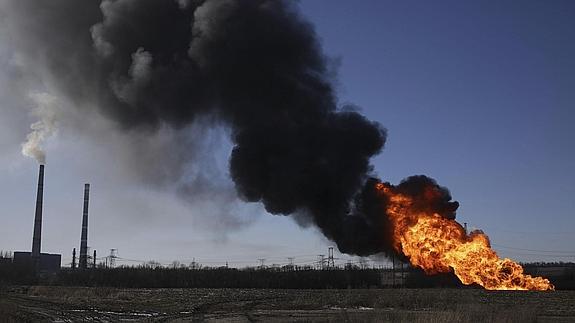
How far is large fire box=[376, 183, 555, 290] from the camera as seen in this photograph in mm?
53625

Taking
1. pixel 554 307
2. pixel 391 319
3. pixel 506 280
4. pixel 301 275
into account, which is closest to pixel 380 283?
pixel 301 275

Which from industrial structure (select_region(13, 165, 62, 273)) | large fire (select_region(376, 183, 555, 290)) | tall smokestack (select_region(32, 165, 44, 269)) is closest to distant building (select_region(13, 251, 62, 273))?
industrial structure (select_region(13, 165, 62, 273))

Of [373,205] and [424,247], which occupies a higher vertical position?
[373,205]

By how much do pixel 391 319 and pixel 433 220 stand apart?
2499cm

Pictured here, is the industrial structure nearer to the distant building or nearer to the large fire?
the distant building

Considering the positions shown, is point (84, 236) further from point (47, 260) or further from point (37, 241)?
point (47, 260)

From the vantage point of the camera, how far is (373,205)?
181ft

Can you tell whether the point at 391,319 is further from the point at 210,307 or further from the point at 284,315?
the point at 210,307

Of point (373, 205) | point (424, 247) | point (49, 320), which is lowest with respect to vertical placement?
point (49, 320)

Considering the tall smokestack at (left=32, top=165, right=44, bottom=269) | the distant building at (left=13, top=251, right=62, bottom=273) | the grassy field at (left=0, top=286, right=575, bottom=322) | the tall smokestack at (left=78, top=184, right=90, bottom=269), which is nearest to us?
the grassy field at (left=0, top=286, right=575, bottom=322)

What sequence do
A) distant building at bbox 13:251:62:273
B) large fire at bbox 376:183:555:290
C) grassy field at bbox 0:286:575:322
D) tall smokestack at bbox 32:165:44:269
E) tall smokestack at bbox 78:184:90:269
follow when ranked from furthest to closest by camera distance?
1. distant building at bbox 13:251:62:273
2. tall smokestack at bbox 78:184:90:269
3. tall smokestack at bbox 32:165:44:269
4. large fire at bbox 376:183:555:290
5. grassy field at bbox 0:286:575:322

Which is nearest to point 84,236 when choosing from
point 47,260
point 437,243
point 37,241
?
point 37,241

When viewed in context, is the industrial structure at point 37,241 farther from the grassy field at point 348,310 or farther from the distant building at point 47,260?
the grassy field at point 348,310

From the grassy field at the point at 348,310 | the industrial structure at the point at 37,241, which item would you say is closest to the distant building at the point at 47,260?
the industrial structure at the point at 37,241
